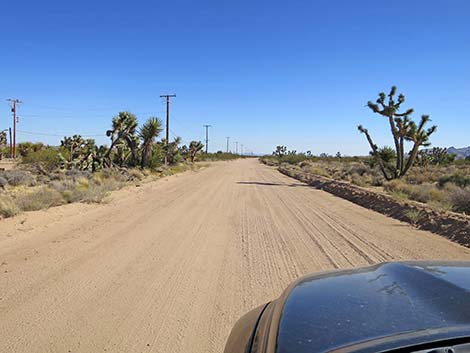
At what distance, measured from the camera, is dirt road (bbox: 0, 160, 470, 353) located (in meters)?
4.33

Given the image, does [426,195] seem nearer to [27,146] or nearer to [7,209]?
[7,209]

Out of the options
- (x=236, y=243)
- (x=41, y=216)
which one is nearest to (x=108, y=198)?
(x=41, y=216)

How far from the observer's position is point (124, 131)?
1209 inches

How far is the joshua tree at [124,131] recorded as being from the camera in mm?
29734

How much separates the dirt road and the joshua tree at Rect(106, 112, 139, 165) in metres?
17.1

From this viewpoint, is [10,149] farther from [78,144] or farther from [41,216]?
[41,216]

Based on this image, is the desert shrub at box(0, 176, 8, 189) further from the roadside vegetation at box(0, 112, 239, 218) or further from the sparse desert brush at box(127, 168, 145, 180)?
the sparse desert brush at box(127, 168, 145, 180)

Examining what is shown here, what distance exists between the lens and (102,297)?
17.4ft

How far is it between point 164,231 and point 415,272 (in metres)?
7.78

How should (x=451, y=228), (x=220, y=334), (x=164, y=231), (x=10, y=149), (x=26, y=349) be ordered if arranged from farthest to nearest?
1. (x=10, y=149)
2. (x=451, y=228)
3. (x=164, y=231)
4. (x=220, y=334)
5. (x=26, y=349)

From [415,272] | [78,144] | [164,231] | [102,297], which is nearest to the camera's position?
[415,272]

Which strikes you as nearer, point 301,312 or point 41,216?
point 301,312

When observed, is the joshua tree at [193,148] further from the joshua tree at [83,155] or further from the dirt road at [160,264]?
the dirt road at [160,264]

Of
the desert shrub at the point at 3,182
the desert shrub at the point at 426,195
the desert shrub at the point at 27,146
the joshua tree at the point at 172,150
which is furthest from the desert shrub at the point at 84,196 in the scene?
the desert shrub at the point at 27,146
